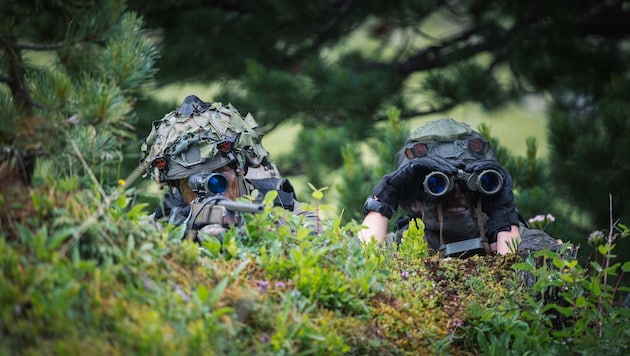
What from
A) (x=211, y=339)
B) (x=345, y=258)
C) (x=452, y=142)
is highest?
(x=452, y=142)

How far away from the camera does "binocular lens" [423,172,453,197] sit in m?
5.55

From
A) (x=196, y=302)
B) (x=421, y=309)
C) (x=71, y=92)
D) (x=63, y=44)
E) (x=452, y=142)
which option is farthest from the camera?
(x=452, y=142)

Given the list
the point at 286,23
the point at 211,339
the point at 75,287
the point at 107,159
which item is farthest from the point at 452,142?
the point at 286,23

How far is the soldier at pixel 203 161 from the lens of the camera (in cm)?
562

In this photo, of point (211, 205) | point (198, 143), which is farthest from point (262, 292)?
point (198, 143)

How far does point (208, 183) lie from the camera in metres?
5.59

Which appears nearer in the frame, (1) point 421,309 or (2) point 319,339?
(2) point 319,339

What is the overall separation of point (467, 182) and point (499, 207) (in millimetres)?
299

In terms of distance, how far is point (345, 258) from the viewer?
4727 mm

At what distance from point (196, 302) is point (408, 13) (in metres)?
7.94

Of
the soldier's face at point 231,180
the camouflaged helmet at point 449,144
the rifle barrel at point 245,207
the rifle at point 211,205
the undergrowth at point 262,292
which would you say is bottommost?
the undergrowth at point 262,292

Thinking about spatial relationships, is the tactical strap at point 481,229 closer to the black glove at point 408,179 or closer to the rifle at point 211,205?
the black glove at point 408,179

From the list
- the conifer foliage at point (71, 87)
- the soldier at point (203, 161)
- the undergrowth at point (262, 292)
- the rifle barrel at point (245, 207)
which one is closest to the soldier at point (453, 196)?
the undergrowth at point (262, 292)

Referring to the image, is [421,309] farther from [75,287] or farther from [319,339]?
[75,287]
